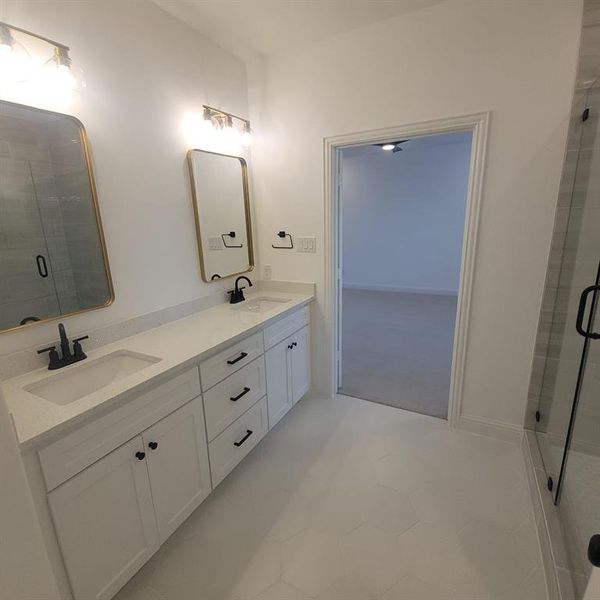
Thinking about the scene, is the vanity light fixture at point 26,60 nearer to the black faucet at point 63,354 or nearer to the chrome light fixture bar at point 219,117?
the chrome light fixture bar at point 219,117

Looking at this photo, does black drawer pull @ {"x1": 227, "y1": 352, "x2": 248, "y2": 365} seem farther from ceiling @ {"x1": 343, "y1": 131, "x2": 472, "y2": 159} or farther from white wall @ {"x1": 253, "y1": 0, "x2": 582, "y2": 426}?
ceiling @ {"x1": 343, "y1": 131, "x2": 472, "y2": 159}

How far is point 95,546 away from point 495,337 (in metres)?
2.31

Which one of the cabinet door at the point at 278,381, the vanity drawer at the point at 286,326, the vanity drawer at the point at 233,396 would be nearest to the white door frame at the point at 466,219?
the vanity drawer at the point at 286,326

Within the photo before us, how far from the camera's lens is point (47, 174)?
1.44m

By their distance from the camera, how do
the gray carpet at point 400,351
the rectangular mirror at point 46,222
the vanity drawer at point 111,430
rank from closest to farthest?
the vanity drawer at point 111,430 < the rectangular mirror at point 46,222 < the gray carpet at point 400,351

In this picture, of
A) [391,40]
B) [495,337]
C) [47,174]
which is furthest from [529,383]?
[47,174]

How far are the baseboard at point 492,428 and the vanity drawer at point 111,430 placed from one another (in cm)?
188

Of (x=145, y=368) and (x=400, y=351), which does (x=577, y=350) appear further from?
(x=145, y=368)

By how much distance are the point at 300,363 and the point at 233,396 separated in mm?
846

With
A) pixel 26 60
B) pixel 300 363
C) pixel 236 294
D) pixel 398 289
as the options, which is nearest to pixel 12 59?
pixel 26 60

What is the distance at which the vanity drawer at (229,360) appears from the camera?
1.62 m

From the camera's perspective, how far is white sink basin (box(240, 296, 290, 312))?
Result: 2438 mm

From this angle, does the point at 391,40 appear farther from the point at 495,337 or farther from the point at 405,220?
the point at 405,220

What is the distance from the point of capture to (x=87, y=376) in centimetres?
152
